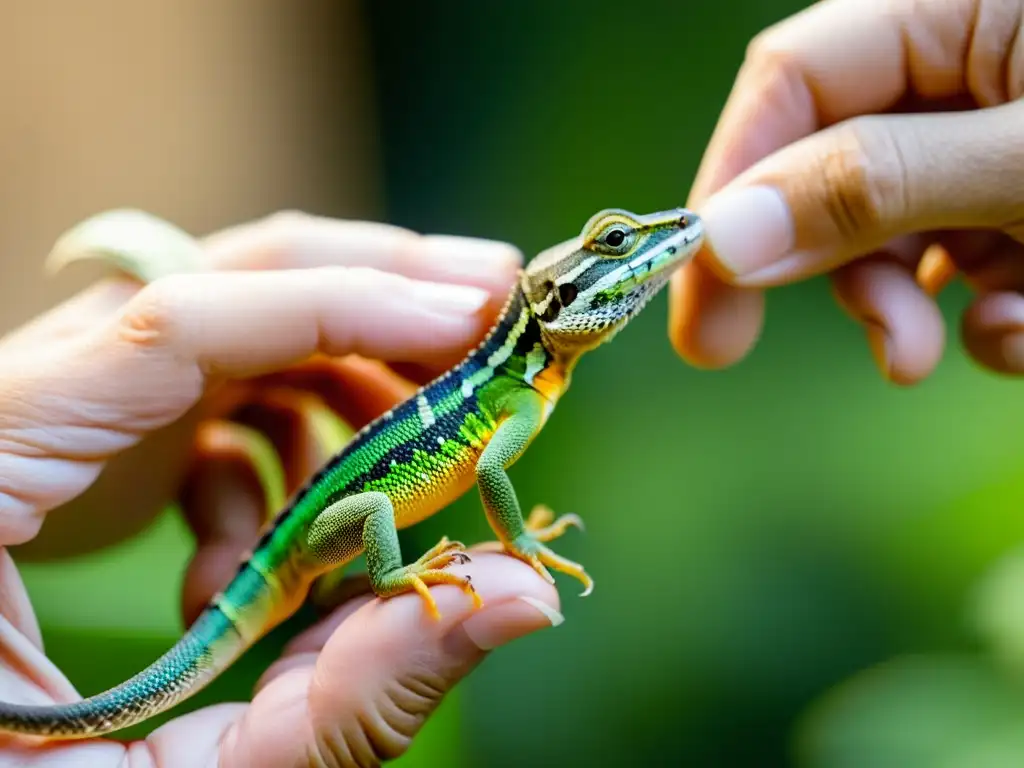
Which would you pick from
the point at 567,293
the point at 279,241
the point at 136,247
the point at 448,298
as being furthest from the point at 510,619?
the point at 136,247

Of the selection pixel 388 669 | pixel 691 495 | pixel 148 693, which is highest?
pixel 388 669

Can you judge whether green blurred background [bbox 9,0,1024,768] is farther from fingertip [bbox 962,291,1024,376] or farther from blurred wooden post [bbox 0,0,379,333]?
fingertip [bbox 962,291,1024,376]

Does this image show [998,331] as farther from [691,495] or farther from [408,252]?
[408,252]

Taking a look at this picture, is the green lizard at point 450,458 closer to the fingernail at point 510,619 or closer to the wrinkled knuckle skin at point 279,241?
the fingernail at point 510,619

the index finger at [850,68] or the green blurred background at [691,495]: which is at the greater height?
the index finger at [850,68]

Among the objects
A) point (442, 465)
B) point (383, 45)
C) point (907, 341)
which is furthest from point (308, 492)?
point (383, 45)

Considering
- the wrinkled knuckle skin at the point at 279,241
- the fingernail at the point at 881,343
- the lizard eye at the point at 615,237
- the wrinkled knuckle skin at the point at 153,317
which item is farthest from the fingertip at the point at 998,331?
the wrinkled knuckle skin at the point at 153,317

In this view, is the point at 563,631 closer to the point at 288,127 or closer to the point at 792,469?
the point at 792,469

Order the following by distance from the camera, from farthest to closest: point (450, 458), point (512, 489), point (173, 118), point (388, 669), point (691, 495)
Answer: point (173, 118), point (691, 495), point (450, 458), point (512, 489), point (388, 669)
